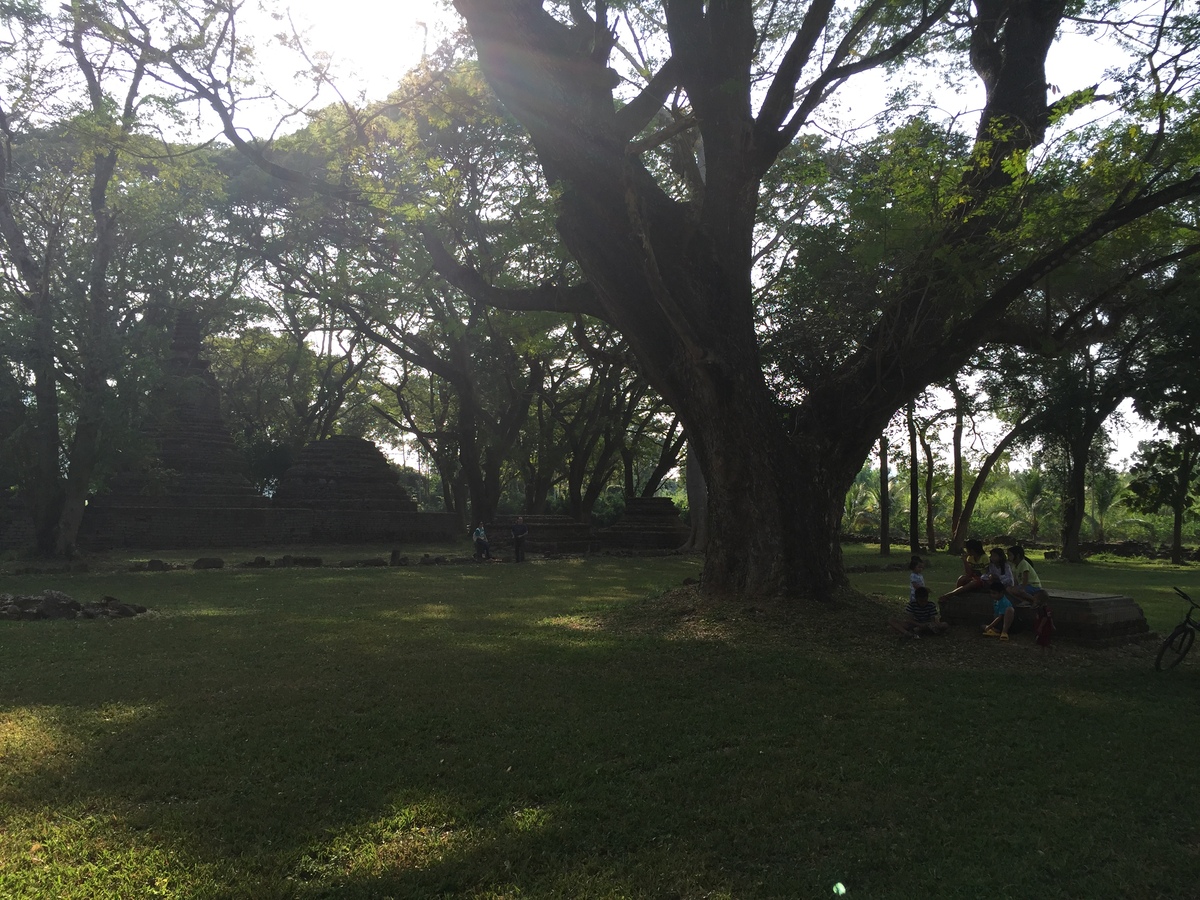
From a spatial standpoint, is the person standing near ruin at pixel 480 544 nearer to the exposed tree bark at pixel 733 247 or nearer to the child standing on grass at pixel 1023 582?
the exposed tree bark at pixel 733 247

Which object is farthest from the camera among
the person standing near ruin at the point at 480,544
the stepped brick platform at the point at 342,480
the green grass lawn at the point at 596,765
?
the stepped brick platform at the point at 342,480

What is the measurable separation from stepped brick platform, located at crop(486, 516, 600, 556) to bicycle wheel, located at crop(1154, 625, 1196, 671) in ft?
58.6

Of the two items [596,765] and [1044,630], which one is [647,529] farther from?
[596,765]

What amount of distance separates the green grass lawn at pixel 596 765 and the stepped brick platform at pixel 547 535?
52.3ft

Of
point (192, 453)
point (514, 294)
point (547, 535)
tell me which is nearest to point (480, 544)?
point (547, 535)

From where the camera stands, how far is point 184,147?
1623 cm

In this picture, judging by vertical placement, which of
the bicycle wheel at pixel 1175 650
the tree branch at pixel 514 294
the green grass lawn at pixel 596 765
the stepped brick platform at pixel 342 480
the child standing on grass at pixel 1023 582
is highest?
the tree branch at pixel 514 294

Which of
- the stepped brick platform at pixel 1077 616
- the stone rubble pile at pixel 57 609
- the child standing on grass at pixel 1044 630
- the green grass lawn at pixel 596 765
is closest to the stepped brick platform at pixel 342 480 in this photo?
the stone rubble pile at pixel 57 609

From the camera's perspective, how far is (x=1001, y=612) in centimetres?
882

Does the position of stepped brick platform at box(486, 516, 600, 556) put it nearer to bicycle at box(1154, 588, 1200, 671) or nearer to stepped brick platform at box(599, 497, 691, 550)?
stepped brick platform at box(599, 497, 691, 550)

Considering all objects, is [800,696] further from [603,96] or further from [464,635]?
[603,96]

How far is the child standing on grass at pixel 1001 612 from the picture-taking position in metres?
8.71

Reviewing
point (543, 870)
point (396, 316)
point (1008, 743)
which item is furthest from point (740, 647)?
point (396, 316)

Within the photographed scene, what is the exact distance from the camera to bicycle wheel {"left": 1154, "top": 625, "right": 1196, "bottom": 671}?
763 centimetres
